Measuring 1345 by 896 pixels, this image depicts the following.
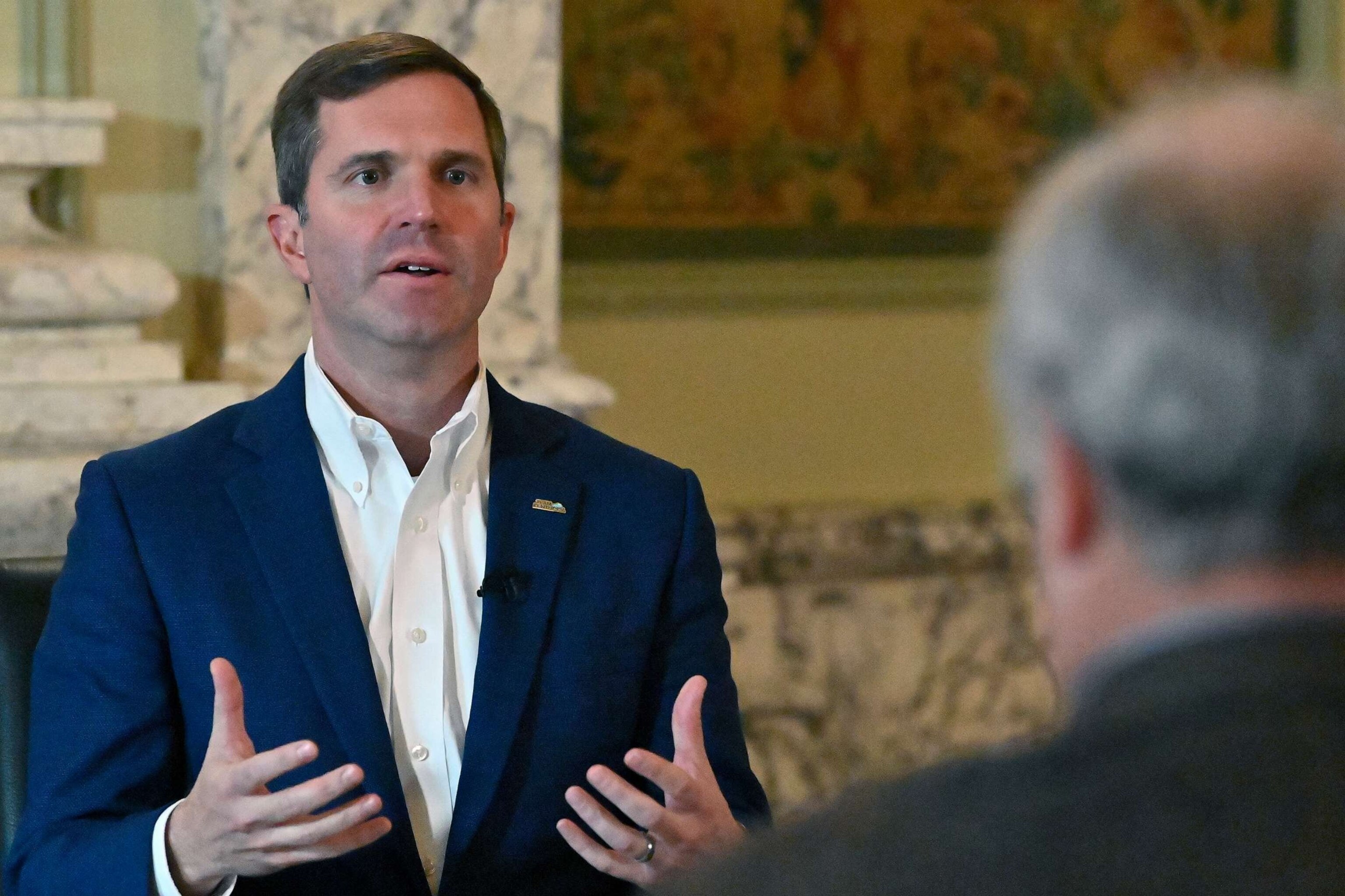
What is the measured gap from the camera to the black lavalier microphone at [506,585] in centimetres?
233

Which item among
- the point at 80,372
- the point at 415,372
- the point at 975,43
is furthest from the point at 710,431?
the point at 415,372

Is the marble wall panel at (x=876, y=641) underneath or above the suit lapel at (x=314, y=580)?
underneath

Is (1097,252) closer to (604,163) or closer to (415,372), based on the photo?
(415,372)

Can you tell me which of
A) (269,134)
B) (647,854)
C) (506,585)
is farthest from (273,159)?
(647,854)

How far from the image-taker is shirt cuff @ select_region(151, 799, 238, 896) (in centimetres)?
204

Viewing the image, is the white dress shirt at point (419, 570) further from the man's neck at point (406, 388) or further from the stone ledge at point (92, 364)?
the stone ledge at point (92, 364)

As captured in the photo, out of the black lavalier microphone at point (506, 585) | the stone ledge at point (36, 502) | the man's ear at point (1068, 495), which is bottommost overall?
the stone ledge at point (36, 502)

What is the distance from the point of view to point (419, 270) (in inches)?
93.4

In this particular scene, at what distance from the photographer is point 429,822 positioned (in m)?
2.25

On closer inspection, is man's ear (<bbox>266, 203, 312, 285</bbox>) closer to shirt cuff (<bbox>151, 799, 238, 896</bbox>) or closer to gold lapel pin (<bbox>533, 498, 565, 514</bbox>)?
gold lapel pin (<bbox>533, 498, 565, 514</bbox>)

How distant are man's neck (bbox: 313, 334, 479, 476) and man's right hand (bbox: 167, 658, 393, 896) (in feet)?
1.89

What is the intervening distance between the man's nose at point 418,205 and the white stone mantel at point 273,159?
1.16 m

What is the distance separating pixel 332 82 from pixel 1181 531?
176cm

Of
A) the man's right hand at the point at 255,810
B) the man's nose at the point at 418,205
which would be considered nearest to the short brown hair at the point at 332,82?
the man's nose at the point at 418,205
